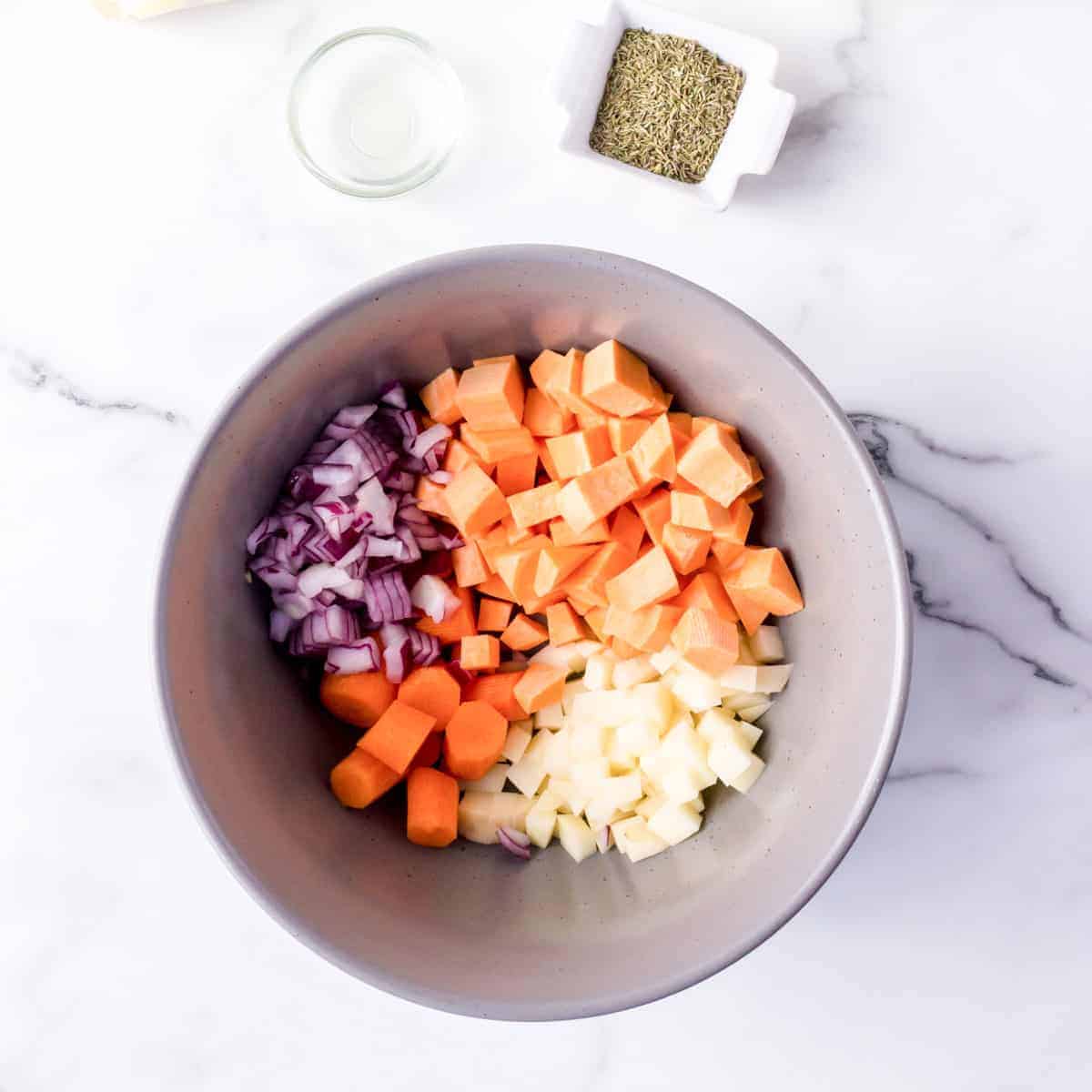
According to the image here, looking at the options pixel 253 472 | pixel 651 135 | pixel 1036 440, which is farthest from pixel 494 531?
pixel 1036 440

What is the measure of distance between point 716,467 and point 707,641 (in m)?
0.19

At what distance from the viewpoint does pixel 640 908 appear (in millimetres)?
1213

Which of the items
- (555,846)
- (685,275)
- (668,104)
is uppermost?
(668,104)

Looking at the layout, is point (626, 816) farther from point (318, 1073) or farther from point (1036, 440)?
point (1036, 440)

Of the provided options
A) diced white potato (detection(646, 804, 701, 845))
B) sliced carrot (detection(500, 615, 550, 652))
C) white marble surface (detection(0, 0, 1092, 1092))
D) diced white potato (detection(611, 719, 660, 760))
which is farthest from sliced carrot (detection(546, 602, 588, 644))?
white marble surface (detection(0, 0, 1092, 1092))

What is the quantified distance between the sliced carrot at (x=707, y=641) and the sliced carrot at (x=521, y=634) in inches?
7.0

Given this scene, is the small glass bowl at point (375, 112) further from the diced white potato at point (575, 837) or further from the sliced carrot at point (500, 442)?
the diced white potato at point (575, 837)

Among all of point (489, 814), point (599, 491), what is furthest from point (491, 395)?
point (489, 814)

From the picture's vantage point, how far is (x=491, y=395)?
1.23 m

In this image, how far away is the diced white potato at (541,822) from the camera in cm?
127

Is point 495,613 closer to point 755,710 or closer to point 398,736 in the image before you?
point 398,736

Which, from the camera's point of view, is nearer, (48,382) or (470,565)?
(470,565)

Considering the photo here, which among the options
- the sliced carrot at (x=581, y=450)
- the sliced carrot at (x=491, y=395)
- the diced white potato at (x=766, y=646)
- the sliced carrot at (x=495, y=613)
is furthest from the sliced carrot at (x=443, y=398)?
the diced white potato at (x=766, y=646)

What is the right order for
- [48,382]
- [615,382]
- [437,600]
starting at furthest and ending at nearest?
[48,382] → [437,600] → [615,382]
